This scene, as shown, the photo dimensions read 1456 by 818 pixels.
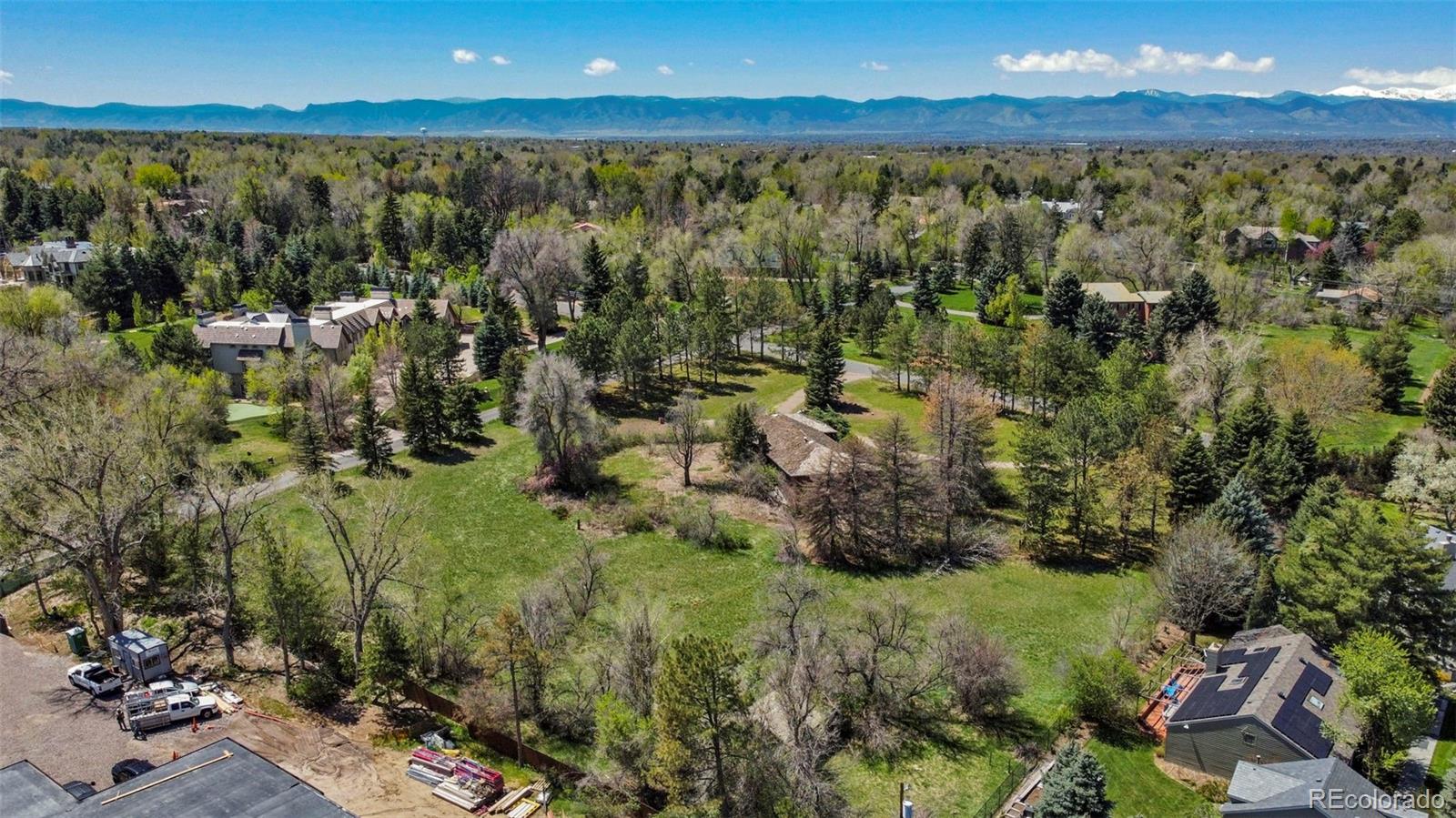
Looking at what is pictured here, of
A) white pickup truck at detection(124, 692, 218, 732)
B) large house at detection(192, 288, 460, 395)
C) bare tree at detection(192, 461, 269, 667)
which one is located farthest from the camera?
large house at detection(192, 288, 460, 395)

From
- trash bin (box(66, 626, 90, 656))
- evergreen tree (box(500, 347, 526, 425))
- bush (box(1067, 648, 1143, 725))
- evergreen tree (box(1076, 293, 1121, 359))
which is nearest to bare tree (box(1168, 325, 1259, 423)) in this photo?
evergreen tree (box(1076, 293, 1121, 359))

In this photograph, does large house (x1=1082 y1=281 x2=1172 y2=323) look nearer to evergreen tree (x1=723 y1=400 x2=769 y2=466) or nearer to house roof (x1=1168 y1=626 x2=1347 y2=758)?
evergreen tree (x1=723 y1=400 x2=769 y2=466)

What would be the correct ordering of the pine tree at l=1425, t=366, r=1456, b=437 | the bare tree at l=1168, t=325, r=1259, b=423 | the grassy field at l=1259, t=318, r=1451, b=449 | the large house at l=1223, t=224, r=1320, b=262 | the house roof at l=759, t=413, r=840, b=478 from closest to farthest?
1. the house roof at l=759, t=413, r=840, b=478
2. the pine tree at l=1425, t=366, r=1456, b=437
3. the bare tree at l=1168, t=325, r=1259, b=423
4. the grassy field at l=1259, t=318, r=1451, b=449
5. the large house at l=1223, t=224, r=1320, b=262

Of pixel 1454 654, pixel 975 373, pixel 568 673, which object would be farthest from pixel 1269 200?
pixel 568 673

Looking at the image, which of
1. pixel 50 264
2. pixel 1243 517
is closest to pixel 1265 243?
pixel 1243 517

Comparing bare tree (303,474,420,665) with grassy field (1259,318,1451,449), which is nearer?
bare tree (303,474,420,665)

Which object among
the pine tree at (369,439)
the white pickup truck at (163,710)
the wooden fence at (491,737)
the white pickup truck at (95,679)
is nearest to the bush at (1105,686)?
the wooden fence at (491,737)

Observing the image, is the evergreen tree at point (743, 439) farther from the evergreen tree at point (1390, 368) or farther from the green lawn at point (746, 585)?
the evergreen tree at point (1390, 368)
